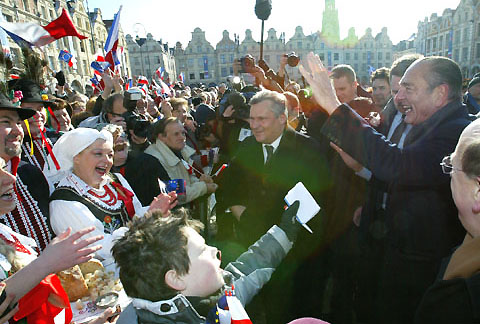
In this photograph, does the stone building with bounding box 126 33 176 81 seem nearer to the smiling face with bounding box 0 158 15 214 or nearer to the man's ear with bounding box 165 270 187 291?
the smiling face with bounding box 0 158 15 214

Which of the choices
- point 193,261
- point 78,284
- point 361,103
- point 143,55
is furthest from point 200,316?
point 143,55

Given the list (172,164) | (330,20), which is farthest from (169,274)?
(330,20)

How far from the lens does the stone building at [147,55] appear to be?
6350 centimetres

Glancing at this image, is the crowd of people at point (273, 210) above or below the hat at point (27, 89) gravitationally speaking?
below

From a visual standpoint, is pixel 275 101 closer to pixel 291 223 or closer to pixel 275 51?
pixel 291 223

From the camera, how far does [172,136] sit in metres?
3.76

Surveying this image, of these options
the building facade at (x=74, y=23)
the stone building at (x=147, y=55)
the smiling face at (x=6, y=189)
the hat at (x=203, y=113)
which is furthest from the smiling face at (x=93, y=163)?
the stone building at (x=147, y=55)

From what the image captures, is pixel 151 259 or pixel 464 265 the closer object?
pixel 464 265

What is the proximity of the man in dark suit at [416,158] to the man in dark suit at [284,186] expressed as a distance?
83 cm

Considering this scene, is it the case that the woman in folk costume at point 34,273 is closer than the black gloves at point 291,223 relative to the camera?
Yes

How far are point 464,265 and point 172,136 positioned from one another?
3195mm

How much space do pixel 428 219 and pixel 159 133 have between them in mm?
2957

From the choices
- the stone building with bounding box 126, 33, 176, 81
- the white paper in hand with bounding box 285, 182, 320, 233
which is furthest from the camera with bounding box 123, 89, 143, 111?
the stone building with bounding box 126, 33, 176, 81

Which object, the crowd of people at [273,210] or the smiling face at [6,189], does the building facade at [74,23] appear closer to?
the crowd of people at [273,210]
